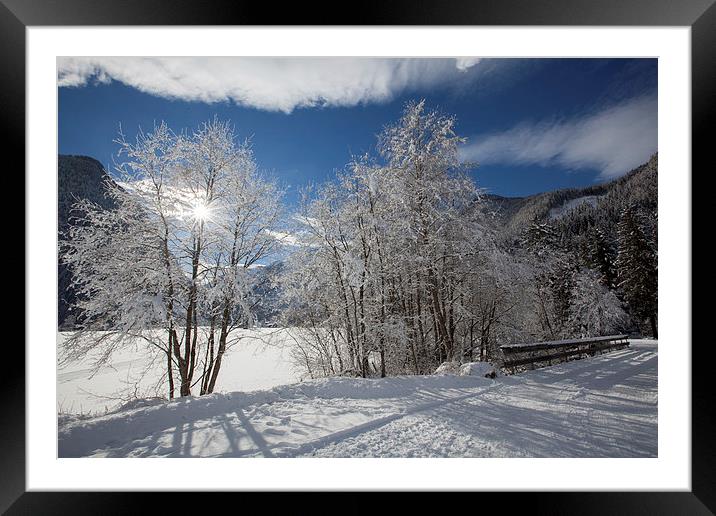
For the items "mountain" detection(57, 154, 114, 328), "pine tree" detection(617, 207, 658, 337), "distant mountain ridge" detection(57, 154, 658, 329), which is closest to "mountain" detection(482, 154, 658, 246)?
"distant mountain ridge" detection(57, 154, 658, 329)

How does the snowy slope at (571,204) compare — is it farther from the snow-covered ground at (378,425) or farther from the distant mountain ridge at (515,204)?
the snow-covered ground at (378,425)

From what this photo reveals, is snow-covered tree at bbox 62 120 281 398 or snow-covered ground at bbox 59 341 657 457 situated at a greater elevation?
snow-covered tree at bbox 62 120 281 398

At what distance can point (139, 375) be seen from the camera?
448 centimetres

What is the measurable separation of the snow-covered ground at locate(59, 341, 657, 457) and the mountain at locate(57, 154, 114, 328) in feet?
4.34

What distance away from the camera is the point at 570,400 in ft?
11.5

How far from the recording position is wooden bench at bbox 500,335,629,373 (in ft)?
17.5

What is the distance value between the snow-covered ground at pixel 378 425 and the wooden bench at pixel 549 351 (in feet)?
4.72

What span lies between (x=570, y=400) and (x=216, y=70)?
6087 mm

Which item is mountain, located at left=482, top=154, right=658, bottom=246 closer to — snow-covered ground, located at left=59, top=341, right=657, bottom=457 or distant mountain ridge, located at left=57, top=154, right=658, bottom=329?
distant mountain ridge, located at left=57, top=154, right=658, bottom=329

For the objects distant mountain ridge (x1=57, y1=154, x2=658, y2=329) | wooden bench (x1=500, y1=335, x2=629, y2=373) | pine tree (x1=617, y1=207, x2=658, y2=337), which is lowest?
wooden bench (x1=500, y1=335, x2=629, y2=373)

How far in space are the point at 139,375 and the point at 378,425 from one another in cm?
418
